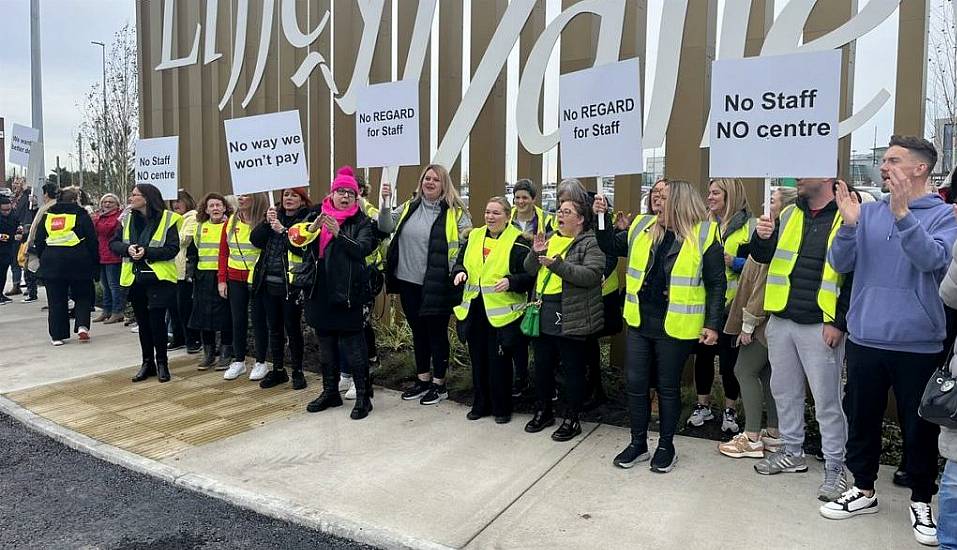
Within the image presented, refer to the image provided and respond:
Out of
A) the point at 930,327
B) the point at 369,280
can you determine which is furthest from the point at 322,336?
the point at 930,327

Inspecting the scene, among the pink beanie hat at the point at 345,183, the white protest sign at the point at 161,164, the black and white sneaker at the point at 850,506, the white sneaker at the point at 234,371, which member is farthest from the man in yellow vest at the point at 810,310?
the white protest sign at the point at 161,164

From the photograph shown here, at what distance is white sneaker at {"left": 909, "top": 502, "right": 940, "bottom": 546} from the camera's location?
11.5 ft

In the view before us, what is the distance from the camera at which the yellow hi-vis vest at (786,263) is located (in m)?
4.04

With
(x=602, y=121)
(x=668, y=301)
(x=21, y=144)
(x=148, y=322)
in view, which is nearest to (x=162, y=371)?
(x=148, y=322)

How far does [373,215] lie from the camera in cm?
661

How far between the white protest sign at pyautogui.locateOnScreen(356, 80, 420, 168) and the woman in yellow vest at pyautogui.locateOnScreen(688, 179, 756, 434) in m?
2.63

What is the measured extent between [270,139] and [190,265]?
1.95 m

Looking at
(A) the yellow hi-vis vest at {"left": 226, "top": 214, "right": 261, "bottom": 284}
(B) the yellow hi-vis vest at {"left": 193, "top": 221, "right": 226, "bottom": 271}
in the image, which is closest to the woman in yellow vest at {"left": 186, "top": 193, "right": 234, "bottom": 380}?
(B) the yellow hi-vis vest at {"left": 193, "top": 221, "right": 226, "bottom": 271}

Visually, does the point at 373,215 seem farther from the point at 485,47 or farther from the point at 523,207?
the point at 485,47

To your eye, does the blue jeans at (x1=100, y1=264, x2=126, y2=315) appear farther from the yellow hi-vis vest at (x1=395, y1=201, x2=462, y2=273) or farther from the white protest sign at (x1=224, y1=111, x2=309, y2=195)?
the yellow hi-vis vest at (x1=395, y1=201, x2=462, y2=273)

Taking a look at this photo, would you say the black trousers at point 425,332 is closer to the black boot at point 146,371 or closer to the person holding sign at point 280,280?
the person holding sign at point 280,280

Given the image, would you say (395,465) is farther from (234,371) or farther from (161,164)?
(161,164)

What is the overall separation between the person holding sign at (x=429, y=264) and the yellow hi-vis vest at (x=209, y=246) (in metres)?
1.87

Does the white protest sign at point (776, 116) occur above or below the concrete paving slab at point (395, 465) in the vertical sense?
above
